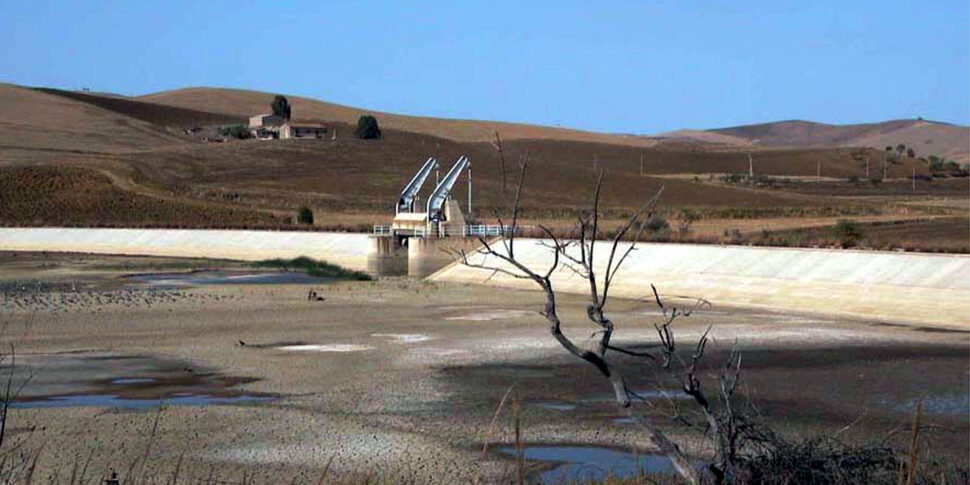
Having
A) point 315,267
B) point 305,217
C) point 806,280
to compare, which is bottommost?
point 315,267

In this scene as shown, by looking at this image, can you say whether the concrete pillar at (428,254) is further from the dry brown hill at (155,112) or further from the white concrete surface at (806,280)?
the dry brown hill at (155,112)

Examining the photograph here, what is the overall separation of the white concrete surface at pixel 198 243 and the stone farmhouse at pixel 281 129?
79.8 meters

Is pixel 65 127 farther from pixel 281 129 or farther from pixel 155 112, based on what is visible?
pixel 155 112

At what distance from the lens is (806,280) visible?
4131 centimetres

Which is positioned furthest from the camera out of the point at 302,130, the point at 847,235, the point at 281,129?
the point at 281,129

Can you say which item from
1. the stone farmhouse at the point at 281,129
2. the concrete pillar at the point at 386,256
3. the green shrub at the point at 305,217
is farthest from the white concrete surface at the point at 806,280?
the stone farmhouse at the point at 281,129

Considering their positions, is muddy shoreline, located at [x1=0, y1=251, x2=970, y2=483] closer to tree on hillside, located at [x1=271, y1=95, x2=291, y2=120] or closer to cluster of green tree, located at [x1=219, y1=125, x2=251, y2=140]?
cluster of green tree, located at [x1=219, y1=125, x2=251, y2=140]

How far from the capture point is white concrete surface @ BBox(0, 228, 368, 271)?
65.1 metres

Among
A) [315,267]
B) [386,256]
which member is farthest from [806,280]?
[315,267]

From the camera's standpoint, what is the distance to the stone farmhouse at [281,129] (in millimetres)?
161500

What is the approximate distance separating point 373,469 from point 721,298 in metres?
28.5

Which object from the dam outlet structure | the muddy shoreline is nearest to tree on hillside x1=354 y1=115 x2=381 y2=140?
the dam outlet structure

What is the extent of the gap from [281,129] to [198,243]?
93584 mm

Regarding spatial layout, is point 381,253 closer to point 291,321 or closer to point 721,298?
point 721,298
